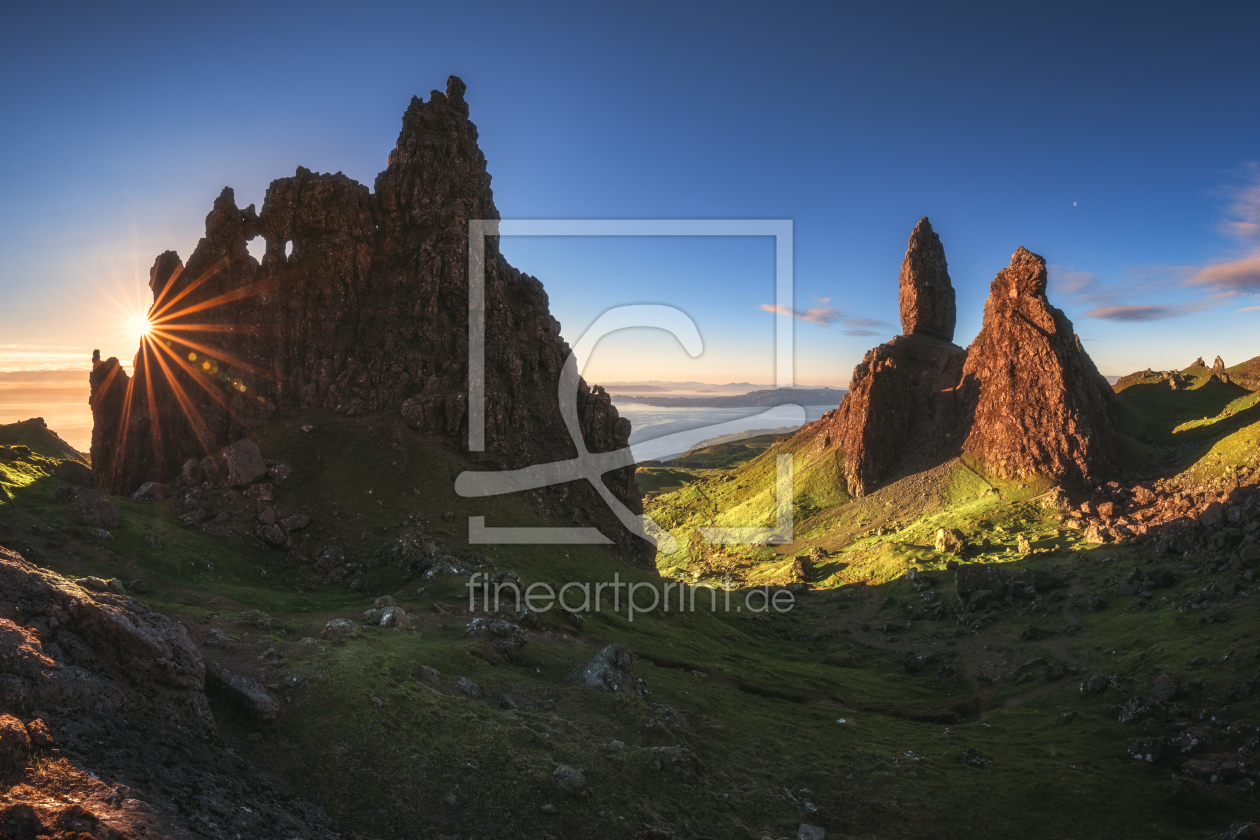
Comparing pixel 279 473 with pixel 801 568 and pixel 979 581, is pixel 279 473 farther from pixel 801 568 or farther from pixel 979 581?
pixel 801 568

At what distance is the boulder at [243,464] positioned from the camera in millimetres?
75625

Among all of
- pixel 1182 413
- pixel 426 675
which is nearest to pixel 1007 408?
pixel 1182 413

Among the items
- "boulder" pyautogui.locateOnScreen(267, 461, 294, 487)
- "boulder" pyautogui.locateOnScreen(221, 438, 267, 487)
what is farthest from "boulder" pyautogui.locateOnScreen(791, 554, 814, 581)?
"boulder" pyautogui.locateOnScreen(221, 438, 267, 487)

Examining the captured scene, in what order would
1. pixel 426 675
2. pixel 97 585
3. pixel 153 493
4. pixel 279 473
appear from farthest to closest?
pixel 279 473, pixel 153 493, pixel 426 675, pixel 97 585

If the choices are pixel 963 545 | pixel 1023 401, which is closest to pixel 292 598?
pixel 963 545

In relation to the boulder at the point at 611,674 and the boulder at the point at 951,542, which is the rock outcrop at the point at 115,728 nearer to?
the boulder at the point at 611,674

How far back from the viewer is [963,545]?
441ft

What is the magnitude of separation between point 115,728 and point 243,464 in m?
64.7

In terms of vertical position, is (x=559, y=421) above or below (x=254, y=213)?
below

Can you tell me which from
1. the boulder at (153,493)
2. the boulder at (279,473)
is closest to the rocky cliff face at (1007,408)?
the boulder at (279,473)

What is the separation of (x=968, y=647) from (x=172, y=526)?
356 ft

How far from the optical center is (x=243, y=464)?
251 feet

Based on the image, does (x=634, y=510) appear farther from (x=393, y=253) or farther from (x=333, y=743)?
(x=333, y=743)

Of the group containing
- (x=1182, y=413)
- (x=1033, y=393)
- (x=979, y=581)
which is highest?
(x=1033, y=393)
